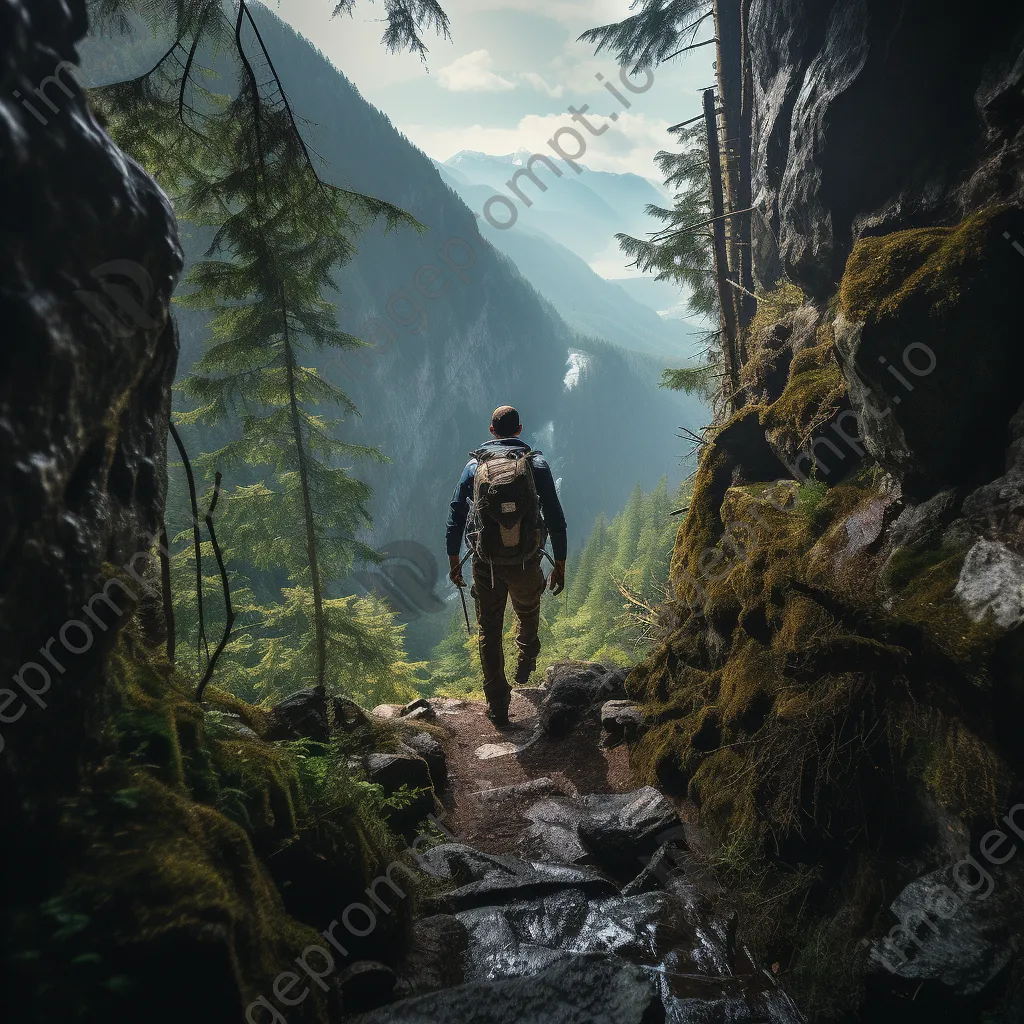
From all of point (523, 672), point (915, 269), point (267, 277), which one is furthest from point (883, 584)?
point (267, 277)

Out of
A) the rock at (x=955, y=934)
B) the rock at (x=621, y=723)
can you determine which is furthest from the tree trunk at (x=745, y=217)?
the rock at (x=955, y=934)

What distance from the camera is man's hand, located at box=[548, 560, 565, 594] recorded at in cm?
609

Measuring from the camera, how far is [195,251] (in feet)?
226

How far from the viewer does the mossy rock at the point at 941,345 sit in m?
3.29

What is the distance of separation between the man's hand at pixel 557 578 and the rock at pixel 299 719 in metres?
2.73

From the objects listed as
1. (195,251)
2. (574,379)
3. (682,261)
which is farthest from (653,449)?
(682,261)

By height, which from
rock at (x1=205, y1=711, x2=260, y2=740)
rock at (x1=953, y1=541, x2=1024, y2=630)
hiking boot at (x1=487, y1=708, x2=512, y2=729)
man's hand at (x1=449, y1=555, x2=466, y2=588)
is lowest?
rock at (x1=953, y1=541, x2=1024, y2=630)

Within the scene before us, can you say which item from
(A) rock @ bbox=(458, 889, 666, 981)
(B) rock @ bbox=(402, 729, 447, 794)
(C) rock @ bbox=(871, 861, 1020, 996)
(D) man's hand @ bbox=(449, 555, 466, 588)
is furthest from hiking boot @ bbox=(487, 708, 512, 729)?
(C) rock @ bbox=(871, 861, 1020, 996)

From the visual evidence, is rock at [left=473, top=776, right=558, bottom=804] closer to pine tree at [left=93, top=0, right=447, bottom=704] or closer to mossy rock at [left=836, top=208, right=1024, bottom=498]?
mossy rock at [left=836, top=208, right=1024, bottom=498]

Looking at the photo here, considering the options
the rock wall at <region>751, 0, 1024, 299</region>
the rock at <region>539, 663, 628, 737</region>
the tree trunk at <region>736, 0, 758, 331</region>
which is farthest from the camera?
the tree trunk at <region>736, 0, 758, 331</region>

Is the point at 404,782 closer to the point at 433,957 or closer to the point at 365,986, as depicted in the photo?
the point at 433,957

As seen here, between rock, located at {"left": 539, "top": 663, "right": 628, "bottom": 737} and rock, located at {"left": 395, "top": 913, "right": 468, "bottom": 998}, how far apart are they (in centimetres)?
346

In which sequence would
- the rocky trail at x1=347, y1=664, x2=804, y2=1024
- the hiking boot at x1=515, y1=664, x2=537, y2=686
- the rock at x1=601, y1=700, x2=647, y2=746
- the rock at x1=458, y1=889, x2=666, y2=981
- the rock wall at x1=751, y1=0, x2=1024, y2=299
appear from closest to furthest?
the rocky trail at x1=347, y1=664, x2=804, y2=1024 < the rock at x1=458, y1=889, x2=666, y2=981 < the rock wall at x1=751, y1=0, x2=1024, y2=299 < the rock at x1=601, y1=700, x2=647, y2=746 < the hiking boot at x1=515, y1=664, x2=537, y2=686

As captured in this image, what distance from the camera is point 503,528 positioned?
574 centimetres
